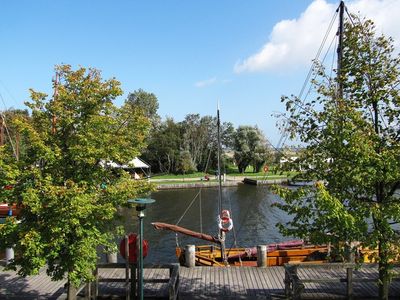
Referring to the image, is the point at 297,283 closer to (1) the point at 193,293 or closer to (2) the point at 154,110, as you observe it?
(1) the point at 193,293

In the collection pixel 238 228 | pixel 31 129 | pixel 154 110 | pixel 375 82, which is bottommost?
pixel 238 228

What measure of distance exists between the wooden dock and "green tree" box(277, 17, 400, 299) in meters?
2.73

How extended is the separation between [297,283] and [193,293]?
3836 millimetres

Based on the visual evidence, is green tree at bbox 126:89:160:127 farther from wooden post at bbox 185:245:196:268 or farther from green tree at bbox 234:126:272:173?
wooden post at bbox 185:245:196:268

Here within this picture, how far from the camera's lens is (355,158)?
9773mm

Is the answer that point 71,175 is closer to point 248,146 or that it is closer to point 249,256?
point 249,256

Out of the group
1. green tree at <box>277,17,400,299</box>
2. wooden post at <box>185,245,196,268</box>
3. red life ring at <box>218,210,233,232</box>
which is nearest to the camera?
green tree at <box>277,17,400,299</box>

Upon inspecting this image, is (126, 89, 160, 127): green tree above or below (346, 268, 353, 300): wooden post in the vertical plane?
above

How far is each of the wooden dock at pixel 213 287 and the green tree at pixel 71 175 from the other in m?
2.47

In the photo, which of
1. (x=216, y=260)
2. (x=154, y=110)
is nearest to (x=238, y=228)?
(x=216, y=260)

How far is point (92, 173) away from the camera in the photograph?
11.0 meters

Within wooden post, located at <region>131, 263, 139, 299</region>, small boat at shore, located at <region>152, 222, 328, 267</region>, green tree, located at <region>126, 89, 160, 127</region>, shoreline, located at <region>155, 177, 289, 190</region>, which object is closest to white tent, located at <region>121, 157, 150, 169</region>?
wooden post, located at <region>131, 263, 139, 299</region>

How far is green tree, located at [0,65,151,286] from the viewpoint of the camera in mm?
9969

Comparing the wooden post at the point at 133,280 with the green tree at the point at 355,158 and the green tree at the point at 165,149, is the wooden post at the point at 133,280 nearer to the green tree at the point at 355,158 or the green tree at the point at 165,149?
the green tree at the point at 355,158
